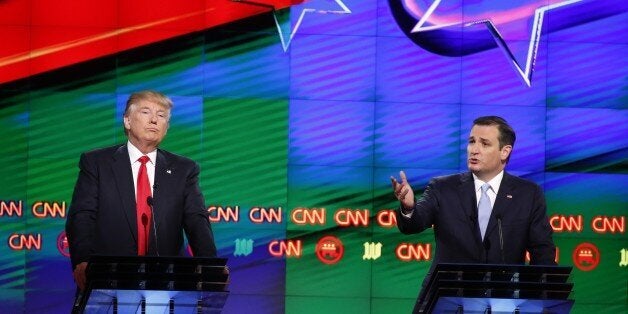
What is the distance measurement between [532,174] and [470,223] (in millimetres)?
3645

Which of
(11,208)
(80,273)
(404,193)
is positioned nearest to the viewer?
(80,273)

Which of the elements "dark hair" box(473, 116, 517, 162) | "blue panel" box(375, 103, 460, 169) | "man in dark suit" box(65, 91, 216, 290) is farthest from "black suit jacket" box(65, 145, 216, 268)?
"blue panel" box(375, 103, 460, 169)

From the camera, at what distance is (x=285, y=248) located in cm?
943

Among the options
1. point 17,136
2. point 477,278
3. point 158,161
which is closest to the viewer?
point 477,278

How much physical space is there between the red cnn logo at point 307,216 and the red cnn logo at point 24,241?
187cm

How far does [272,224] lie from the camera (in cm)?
942

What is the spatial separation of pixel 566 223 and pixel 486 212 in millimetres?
3639

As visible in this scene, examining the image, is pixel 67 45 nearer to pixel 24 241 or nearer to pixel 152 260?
pixel 24 241

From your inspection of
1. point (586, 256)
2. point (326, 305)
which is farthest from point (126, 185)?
point (586, 256)

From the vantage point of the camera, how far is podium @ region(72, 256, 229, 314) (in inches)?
187

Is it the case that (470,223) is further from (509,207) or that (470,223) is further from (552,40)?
(552,40)

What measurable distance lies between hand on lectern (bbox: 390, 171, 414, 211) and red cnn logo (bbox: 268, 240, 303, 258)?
3680 millimetres

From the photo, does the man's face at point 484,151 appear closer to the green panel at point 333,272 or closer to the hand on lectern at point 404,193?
the hand on lectern at point 404,193

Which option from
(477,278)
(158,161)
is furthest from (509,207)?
(158,161)
